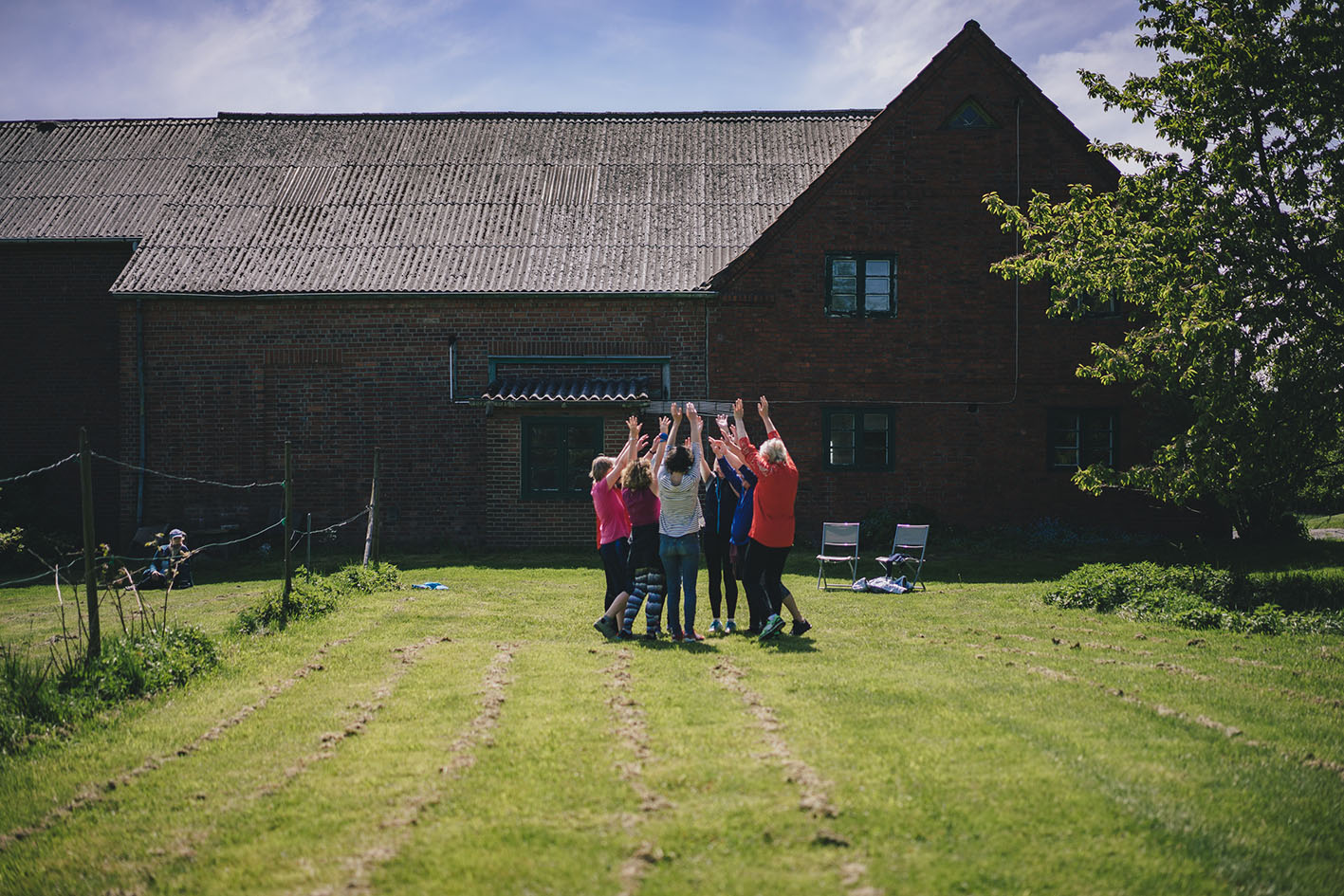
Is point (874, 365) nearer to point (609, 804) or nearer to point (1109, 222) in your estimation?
point (1109, 222)

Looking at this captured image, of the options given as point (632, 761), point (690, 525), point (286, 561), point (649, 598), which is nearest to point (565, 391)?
point (286, 561)

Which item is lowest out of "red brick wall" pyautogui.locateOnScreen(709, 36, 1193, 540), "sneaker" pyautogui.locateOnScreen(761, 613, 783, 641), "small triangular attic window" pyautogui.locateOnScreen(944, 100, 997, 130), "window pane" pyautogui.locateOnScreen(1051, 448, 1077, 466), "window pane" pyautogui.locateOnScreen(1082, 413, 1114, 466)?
"sneaker" pyautogui.locateOnScreen(761, 613, 783, 641)

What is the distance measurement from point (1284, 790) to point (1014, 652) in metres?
3.84

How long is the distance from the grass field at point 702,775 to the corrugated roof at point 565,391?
9536 millimetres

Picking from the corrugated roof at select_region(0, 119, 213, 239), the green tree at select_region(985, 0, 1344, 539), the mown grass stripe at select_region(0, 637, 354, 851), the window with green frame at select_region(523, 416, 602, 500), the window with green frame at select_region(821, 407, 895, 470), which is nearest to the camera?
the mown grass stripe at select_region(0, 637, 354, 851)

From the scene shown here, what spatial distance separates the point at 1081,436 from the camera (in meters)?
19.5

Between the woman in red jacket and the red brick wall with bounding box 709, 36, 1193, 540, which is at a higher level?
the red brick wall with bounding box 709, 36, 1193, 540

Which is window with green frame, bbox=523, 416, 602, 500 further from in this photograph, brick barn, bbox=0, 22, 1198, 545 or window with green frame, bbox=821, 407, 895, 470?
window with green frame, bbox=821, 407, 895, 470

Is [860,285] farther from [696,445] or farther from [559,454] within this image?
[696,445]

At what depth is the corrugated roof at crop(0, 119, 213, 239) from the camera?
845 inches

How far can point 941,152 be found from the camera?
1934cm

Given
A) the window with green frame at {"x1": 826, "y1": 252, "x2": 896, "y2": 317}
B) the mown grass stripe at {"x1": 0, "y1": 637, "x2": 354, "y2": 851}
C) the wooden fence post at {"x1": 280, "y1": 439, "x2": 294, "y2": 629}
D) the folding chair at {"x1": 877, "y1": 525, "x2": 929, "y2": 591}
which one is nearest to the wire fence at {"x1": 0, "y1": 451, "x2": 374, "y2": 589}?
the wooden fence post at {"x1": 280, "y1": 439, "x2": 294, "y2": 629}

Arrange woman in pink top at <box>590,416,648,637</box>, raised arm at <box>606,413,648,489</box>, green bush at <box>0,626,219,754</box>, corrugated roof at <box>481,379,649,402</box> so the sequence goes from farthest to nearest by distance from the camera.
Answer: corrugated roof at <box>481,379,649,402</box>, woman in pink top at <box>590,416,648,637</box>, raised arm at <box>606,413,648,489</box>, green bush at <box>0,626,219,754</box>

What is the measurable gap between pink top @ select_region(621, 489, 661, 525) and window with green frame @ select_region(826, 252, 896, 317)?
1077 cm
